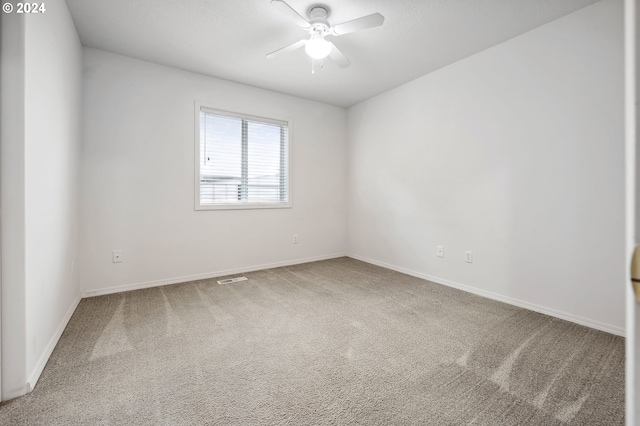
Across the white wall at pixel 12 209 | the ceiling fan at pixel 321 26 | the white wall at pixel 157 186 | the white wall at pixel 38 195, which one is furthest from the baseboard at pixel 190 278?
the ceiling fan at pixel 321 26

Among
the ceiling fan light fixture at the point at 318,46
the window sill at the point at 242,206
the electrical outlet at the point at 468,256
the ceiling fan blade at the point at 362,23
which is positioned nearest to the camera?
the ceiling fan blade at the point at 362,23

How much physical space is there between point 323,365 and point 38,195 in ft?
6.42

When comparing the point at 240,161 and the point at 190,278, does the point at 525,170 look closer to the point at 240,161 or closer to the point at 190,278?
the point at 240,161

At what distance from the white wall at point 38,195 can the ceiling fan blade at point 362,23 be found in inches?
73.3

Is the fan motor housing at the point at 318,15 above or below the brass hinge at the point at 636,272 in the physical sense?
above

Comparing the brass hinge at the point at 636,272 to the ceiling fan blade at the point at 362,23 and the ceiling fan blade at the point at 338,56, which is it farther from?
the ceiling fan blade at the point at 338,56

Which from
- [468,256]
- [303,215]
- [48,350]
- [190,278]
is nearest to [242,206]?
[303,215]

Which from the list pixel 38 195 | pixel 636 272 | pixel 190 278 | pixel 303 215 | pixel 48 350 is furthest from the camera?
pixel 303 215

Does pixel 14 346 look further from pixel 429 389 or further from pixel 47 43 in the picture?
pixel 429 389

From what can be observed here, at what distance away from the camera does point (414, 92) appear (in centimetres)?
359

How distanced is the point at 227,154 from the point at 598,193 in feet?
12.2

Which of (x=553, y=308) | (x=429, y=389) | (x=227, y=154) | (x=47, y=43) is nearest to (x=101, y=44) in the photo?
(x=47, y=43)

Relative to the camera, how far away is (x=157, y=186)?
126 inches

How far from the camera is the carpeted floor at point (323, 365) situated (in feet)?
4.45
